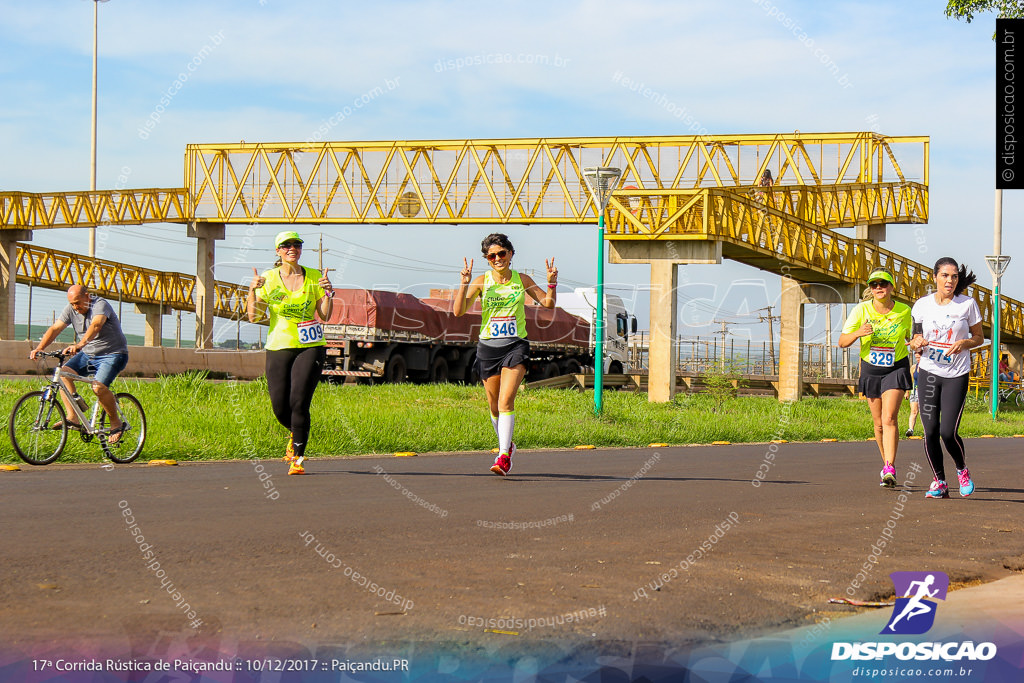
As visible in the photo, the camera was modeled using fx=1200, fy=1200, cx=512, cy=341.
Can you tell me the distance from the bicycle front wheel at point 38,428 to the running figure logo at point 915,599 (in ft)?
26.0

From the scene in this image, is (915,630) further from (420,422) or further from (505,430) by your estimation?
(420,422)

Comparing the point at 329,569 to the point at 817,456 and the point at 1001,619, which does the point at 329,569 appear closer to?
the point at 1001,619

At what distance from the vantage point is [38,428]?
11016 mm

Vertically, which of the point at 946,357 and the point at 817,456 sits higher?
the point at 946,357

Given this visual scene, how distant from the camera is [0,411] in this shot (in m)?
13.9

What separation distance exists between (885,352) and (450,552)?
579 centimetres

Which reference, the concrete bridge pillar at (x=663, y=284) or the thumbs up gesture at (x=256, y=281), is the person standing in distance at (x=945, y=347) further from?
the concrete bridge pillar at (x=663, y=284)

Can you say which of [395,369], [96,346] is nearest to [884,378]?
[96,346]

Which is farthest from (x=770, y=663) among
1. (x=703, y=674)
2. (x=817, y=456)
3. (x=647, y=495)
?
(x=817, y=456)

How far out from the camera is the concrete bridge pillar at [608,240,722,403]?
97.6 feet

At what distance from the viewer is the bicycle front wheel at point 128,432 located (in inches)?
460

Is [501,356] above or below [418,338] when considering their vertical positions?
below

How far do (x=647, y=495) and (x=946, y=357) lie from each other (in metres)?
2.74

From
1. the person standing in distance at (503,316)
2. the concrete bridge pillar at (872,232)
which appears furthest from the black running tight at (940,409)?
the concrete bridge pillar at (872,232)
